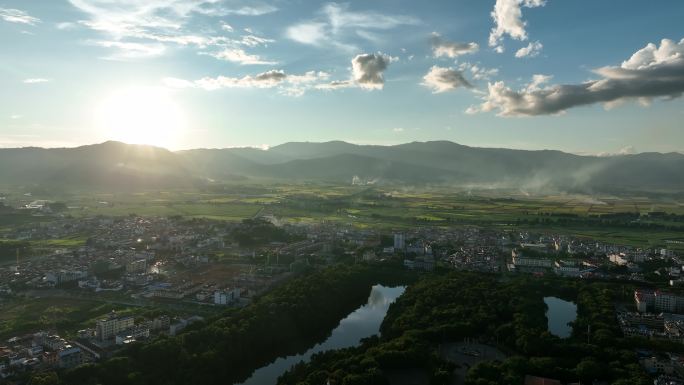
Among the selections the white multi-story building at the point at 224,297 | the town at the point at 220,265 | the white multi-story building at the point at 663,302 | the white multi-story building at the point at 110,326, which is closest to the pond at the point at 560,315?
the town at the point at 220,265

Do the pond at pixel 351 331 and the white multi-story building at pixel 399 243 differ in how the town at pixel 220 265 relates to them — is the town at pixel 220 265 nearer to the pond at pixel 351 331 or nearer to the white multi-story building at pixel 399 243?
the white multi-story building at pixel 399 243

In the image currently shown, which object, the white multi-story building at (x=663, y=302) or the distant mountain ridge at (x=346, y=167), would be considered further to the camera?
the distant mountain ridge at (x=346, y=167)

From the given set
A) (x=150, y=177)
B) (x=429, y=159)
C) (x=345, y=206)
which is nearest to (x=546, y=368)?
(x=345, y=206)

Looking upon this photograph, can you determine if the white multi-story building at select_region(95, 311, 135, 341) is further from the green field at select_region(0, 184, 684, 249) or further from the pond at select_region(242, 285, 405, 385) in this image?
the green field at select_region(0, 184, 684, 249)

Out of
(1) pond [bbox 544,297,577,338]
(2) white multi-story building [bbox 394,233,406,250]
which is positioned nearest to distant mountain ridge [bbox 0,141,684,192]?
(2) white multi-story building [bbox 394,233,406,250]

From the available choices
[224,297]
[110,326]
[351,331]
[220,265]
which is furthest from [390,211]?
[110,326]
